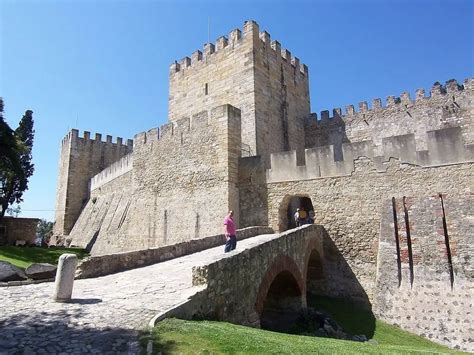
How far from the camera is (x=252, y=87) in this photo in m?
15.9

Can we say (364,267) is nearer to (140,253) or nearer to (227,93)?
(140,253)

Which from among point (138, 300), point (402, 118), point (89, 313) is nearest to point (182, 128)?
point (138, 300)

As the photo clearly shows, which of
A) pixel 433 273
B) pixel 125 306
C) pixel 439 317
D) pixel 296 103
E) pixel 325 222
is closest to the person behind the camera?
pixel 125 306

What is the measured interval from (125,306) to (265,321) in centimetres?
569

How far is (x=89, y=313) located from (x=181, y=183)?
436 inches

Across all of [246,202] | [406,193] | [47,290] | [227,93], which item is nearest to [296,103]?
[227,93]

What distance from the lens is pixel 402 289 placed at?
970cm

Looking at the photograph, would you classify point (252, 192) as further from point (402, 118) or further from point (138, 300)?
point (402, 118)

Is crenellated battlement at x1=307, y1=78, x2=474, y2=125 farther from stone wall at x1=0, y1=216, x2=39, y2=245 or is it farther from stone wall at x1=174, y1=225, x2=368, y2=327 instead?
stone wall at x1=0, y1=216, x2=39, y2=245

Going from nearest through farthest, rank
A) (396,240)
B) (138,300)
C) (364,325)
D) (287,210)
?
(138,300)
(364,325)
(396,240)
(287,210)

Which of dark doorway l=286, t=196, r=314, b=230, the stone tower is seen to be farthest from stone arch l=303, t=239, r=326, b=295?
the stone tower

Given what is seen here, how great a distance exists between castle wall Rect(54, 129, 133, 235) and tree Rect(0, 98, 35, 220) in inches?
115

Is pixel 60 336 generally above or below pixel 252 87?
below

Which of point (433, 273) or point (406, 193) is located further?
point (406, 193)
